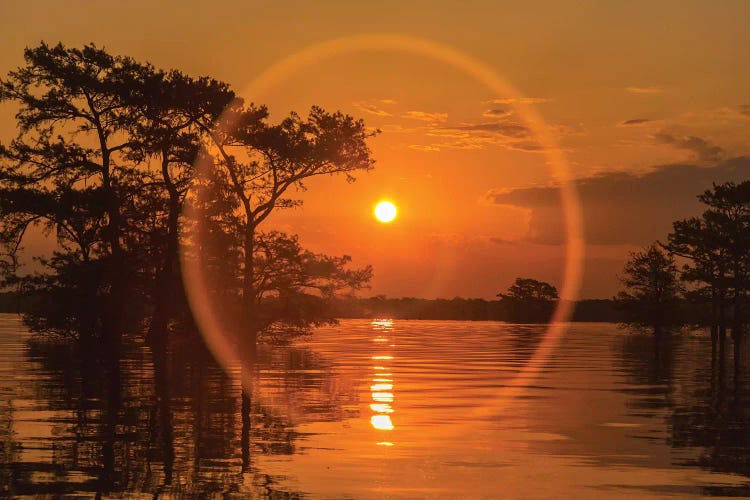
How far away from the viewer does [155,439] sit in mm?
16516

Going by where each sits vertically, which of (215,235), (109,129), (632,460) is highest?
(109,129)

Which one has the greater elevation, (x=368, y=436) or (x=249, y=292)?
(x=249, y=292)

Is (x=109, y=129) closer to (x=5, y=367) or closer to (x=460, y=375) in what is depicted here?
(x=5, y=367)

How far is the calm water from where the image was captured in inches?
499

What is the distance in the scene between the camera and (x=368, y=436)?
17.4 metres

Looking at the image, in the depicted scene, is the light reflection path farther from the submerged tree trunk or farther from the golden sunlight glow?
the submerged tree trunk

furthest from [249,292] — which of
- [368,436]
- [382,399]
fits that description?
[368,436]

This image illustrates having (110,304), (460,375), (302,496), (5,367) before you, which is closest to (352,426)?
(302,496)

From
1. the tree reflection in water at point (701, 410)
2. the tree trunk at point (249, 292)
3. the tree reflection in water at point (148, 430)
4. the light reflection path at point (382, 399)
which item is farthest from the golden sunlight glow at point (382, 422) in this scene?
the tree trunk at point (249, 292)

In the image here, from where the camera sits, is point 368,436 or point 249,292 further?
point 249,292

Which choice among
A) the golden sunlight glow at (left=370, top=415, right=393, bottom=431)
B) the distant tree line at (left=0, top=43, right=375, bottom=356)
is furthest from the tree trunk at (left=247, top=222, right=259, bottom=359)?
the golden sunlight glow at (left=370, top=415, right=393, bottom=431)

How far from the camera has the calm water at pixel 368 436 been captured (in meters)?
12.7

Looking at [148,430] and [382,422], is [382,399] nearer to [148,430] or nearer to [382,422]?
[382,422]

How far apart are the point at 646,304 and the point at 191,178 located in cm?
6287
